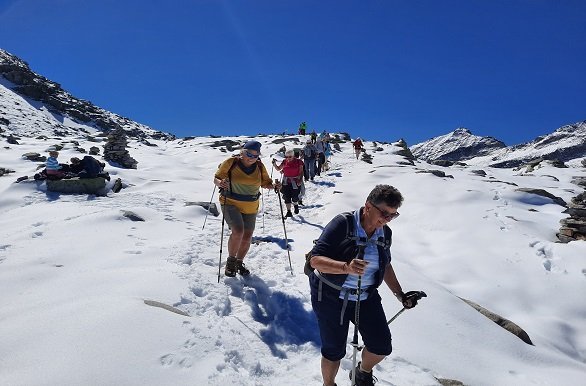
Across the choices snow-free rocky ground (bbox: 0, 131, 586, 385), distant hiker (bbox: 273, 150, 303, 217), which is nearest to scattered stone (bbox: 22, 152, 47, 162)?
snow-free rocky ground (bbox: 0, 131, 586, 385)

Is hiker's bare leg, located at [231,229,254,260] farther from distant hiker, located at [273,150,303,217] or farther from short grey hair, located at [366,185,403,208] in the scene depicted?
distant hiker, located at [273,150,303,217]

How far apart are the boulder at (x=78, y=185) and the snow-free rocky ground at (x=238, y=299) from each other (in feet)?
1.94

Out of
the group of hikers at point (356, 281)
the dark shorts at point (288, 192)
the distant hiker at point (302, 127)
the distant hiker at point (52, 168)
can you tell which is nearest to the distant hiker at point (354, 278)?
the group of hikers at point (356, 281)

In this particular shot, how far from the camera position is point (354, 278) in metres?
3.67

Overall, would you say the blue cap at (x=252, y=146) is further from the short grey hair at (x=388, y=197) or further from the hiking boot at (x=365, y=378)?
the hiking boot at (x=365, y=378)

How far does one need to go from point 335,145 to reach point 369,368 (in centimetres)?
4134

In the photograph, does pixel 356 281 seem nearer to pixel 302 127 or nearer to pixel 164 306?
pixel 164 306

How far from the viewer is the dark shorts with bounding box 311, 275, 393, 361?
3.69 metres

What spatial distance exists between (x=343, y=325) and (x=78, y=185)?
14592 mm

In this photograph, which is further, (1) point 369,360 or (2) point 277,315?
(2) point 277,315

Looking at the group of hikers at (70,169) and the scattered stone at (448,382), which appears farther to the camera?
the group of hikers at (70,169)

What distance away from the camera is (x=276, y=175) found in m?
23.8

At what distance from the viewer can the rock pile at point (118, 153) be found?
75.5 ft

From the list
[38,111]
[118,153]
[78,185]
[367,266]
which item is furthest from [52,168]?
[38,111]
